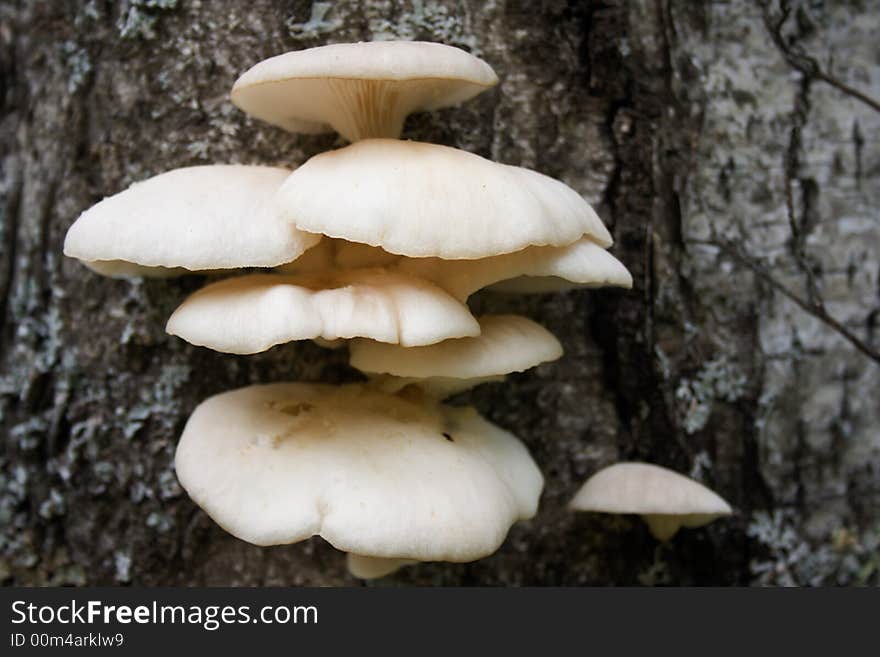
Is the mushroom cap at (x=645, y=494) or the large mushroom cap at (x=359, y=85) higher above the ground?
the large mushroom cap at (x=359, y=85)

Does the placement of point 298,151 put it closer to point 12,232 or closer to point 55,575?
point 12,232

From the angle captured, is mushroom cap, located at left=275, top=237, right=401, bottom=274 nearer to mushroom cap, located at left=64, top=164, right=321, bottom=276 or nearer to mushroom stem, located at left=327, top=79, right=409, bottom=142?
mushroom cap, located at left=64, top=164, right=321, bottom=276

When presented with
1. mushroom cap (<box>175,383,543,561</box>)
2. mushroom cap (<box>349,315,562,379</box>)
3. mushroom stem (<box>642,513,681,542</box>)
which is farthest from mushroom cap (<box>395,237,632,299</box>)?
mushroom stem (<box>642,513,681,542</box>)

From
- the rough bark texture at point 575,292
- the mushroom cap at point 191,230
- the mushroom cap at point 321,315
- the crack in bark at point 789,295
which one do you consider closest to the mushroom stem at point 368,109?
the rough bark texture at point 575,292

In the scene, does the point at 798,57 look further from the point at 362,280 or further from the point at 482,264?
the point at 362,280

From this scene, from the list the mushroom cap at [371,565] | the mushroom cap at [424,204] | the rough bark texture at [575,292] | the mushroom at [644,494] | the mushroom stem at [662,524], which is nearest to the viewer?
the mushroom cap at [424,204]

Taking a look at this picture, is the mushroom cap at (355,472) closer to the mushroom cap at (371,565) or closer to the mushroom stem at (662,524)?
the mushroom cap at (371,565)
